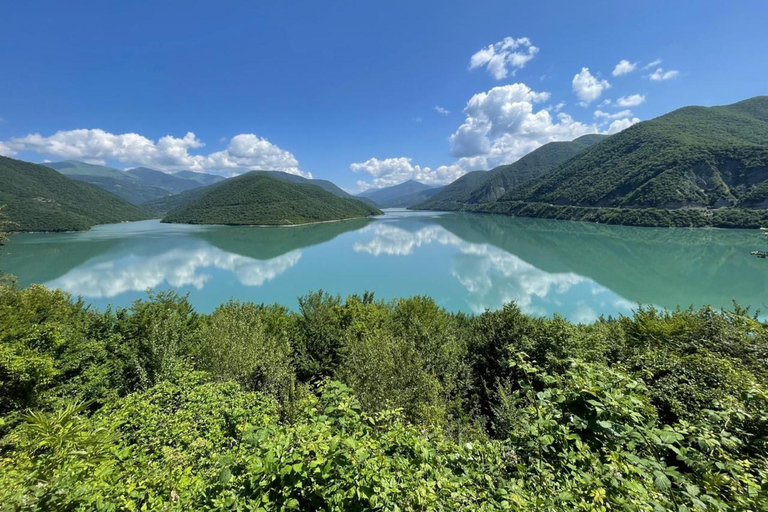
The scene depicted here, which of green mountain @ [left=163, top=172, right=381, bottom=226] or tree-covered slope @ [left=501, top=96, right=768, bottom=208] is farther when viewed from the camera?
green mountain @ [left=163, top=172, right=381, bottom=226]

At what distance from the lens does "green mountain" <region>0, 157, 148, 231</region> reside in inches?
4906

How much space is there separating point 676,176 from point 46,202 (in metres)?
293

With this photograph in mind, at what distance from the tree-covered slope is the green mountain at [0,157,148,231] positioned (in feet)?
804

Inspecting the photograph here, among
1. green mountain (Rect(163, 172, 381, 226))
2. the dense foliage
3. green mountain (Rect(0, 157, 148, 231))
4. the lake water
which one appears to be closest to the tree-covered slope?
the dense foliage

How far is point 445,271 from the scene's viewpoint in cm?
5159

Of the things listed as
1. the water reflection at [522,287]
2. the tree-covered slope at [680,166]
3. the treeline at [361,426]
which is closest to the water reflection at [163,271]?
the water reflection at [522,287]

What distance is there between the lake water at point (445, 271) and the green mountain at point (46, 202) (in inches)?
2439

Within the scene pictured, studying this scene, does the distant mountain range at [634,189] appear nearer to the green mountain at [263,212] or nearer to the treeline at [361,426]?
the green mountain at [263,212]

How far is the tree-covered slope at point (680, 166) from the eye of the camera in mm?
112500

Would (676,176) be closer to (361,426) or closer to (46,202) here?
(361,426)

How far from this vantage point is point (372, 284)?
44688 mm

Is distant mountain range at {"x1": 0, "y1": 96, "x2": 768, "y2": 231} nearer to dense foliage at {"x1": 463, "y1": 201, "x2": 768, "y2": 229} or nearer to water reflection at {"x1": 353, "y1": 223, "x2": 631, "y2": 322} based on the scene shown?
dense foliage at {"x1": 463, "y1": 201, "x2": 768, "y2": 229}

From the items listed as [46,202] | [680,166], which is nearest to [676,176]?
[680,166]

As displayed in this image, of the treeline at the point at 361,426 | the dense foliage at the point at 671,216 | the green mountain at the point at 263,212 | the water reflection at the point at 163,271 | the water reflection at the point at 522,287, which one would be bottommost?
the water reflection at the point at 522,287
